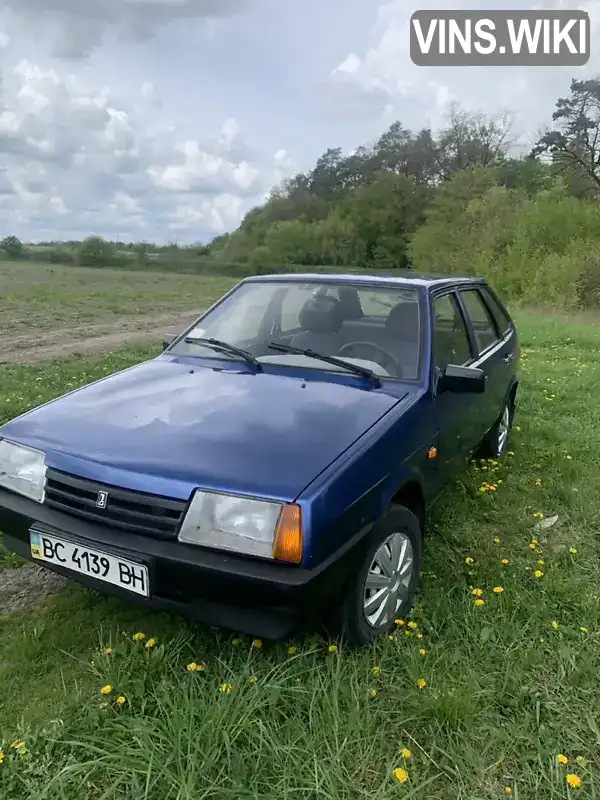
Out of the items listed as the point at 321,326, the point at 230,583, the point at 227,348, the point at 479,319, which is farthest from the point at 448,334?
the point at 230,583

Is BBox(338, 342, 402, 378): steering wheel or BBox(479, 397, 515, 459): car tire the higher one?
BBox(338, 342, 402, 378): steering wheel

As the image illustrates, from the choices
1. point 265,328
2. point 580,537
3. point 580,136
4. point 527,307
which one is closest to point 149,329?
point 265,328

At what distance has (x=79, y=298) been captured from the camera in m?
19.0

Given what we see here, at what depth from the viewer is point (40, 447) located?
7.68 feet

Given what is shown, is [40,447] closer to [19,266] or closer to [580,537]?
[580,537]

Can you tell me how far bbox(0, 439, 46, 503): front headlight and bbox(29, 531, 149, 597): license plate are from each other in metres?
0.17

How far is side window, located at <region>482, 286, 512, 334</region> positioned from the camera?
4633 mm

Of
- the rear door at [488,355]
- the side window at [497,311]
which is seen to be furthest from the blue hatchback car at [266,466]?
the side window at [497,311]

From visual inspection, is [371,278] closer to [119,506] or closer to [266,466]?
[266,466]

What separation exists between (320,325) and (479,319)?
4.63ft

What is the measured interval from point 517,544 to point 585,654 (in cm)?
99

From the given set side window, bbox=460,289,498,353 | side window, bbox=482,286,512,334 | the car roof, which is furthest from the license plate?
side window, bbox=482,286,512,334

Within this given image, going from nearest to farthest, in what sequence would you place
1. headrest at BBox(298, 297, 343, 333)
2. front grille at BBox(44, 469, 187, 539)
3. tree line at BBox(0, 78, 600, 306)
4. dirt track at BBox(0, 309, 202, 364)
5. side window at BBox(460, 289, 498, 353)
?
front grille at BBox(44, 469, 187, 539)
headrest at BBox(298, 297, 343, 333)
side window at BBox(460, 289, 498, 353)
dirt track at BBox(0, 309, 202, 364)
tree line at BBox(0, 78, 600, 306)

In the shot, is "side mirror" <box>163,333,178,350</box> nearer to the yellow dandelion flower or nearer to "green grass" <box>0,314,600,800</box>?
"green grass" <box>0,314,600,800</box>
